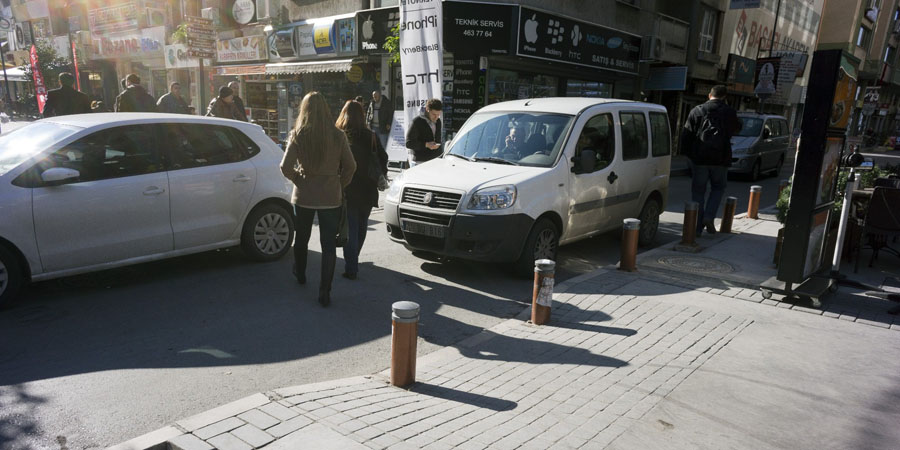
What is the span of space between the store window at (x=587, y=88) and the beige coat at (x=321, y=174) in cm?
1441

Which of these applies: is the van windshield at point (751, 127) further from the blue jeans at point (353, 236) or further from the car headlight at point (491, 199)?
the blue jeans at point (353, 236)

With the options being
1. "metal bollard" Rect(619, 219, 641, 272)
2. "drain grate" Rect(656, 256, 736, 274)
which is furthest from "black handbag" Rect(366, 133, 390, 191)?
"drain grate" Rect(656, 256, 736, 274)

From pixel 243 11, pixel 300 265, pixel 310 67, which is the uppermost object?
pixel 243 11

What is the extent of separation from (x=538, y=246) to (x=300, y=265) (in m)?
2.61

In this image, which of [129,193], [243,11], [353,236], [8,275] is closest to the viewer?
[8,275]

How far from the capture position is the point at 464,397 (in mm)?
3633

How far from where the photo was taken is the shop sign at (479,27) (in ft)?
45.8

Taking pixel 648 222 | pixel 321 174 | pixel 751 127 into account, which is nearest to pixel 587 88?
pixel 751 127

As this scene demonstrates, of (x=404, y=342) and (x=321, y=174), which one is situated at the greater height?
(x=321, y=174)

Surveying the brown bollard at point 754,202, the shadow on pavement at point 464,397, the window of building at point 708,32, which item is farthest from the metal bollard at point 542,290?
the window of building at point 708,32

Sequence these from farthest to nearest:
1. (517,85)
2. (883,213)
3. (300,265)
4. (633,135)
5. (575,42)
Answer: (575,42), (517,85), (633,135), (883,213), (300,265)

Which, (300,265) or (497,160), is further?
(497,160)

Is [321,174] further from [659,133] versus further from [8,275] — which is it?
[659,133]

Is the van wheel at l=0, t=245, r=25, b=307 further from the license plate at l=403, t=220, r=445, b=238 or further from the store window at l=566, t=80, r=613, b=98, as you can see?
the store window at l=566, t=80, r=613, b=98
